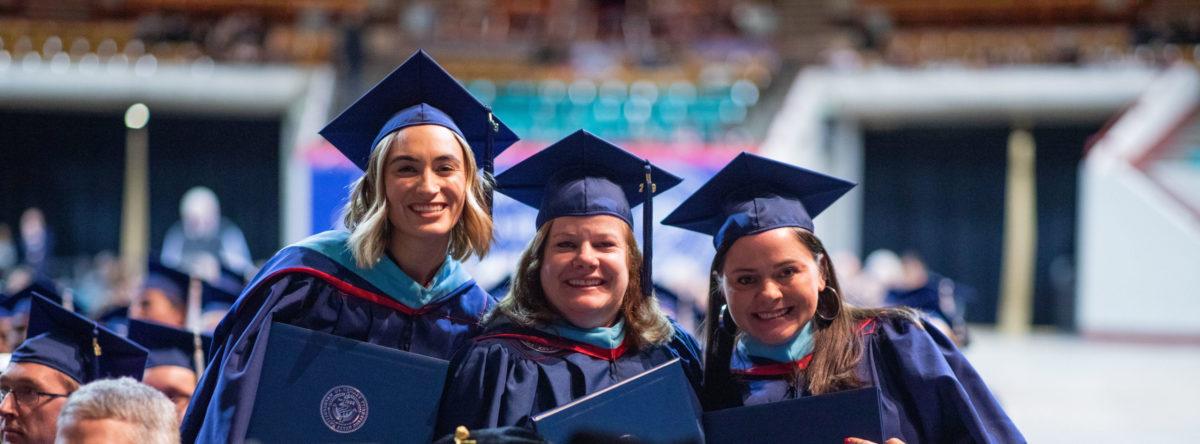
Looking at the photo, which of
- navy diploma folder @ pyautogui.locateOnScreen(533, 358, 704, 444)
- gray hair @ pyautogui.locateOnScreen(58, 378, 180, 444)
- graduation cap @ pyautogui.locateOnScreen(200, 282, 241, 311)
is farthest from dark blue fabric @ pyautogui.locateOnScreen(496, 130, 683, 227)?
graduation cap @ pyautogui.locateOnScreen(200, 282, 241, 311)

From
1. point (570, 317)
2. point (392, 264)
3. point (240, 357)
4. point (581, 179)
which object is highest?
point (581, 179)

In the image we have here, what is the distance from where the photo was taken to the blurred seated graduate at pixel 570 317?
247 cm

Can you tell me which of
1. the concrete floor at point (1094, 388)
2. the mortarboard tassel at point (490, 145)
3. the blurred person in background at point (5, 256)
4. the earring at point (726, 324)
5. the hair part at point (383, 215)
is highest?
the mortarboard tassel at point (490, 145)

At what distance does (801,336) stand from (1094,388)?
7.44 metres

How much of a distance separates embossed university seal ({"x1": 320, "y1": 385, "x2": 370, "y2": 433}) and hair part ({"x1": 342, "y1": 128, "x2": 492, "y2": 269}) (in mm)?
363

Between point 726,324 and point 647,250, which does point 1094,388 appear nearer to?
Answer: point 726,324

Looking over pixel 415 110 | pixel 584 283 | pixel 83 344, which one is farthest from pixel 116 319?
pixel 584 283

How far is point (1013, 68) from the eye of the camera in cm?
1390

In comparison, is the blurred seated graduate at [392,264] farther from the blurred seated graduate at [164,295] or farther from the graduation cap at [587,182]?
the blurred seated graduate at [164,295]

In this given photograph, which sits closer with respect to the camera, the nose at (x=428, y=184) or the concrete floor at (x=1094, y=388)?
the nose at (x=428, y=184)

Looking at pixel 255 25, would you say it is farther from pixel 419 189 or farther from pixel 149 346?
pixel 419 189

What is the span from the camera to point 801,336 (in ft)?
8.45

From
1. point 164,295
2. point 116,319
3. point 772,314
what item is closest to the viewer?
point 772,314

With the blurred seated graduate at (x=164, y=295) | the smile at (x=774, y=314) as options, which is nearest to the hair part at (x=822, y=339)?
the smile at (x=774, y=314)
